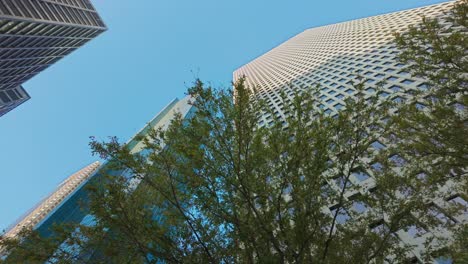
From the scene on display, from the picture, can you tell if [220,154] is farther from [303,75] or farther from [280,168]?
[303,75]

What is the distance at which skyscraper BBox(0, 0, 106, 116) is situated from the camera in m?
58.3

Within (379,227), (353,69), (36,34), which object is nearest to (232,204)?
(379,227)

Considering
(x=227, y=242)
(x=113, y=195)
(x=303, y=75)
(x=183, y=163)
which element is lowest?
(x=303, y=75)

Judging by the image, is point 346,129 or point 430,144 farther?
point 430,144

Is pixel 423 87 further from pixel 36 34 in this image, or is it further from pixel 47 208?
pixel 47 208

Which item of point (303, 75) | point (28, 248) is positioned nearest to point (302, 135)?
point (28, 248)

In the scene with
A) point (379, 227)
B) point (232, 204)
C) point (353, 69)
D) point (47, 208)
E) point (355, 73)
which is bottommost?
point (47, 208)

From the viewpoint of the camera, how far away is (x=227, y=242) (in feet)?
37.3

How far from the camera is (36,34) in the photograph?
67.6 metres

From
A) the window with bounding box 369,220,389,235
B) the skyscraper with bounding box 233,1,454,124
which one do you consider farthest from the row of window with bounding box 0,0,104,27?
the window with bounding box 369,220,389,235

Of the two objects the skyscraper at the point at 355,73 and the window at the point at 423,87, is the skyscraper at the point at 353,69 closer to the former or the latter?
the skyscraper at the point at 355,73

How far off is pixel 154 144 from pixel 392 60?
109 ft

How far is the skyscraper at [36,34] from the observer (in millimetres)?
58312

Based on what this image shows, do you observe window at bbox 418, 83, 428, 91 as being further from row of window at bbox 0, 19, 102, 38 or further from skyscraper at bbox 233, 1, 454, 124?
row of window at bbox 0, 19, 102, 38
